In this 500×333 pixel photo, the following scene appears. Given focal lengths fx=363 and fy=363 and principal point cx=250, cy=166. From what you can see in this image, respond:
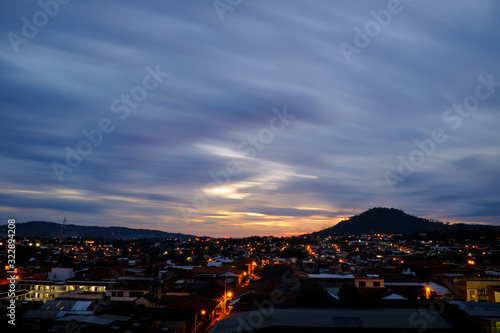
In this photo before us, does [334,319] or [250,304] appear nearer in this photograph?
[334,319]

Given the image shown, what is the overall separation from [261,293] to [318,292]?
5.63 meters

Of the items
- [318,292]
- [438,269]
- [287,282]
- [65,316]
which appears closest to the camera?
[65,316]

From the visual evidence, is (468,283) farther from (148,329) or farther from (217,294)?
(148,329)

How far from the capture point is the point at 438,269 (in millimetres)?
45344

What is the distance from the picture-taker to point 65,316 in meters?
19.1

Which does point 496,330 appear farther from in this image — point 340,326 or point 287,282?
point 287,282

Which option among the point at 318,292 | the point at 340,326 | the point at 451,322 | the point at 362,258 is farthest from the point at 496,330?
the point at 362,258

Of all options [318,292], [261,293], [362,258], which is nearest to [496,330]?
[318,292]

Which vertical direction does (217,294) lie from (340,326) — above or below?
below

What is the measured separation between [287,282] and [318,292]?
517 inches

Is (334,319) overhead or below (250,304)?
overhead

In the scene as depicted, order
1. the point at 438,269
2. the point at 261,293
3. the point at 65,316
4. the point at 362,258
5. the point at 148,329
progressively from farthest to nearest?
1. the point at 362,258
2. the point at 438,269
3. the point at 261,293
4. the point at 65,316
5. the point at 148,329

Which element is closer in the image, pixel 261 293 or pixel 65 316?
pixel 65 316

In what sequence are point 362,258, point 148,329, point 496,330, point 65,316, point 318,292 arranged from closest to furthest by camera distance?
point 496,330 < point 148,329 < point 65,316 < point 318,292 < point 362,258
